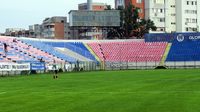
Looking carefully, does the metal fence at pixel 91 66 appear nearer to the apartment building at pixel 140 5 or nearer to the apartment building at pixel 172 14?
→ the apartment building at pixel 172 14

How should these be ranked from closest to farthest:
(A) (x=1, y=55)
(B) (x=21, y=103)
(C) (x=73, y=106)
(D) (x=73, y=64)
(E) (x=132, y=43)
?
(C) (x=73, y=106), (B) (x=21, y=103), (A) (x=1, y=55), (D) (x=73, y=64), (E) (x=132, y=43)

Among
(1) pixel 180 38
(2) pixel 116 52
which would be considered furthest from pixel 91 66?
(1) pixel 180 38

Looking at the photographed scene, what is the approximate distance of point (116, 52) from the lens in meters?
121

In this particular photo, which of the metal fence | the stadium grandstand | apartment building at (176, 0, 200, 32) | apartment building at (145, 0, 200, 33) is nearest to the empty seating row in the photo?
the stadium grandstand

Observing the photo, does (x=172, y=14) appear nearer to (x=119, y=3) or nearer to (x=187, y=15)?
(x=187, y=15)

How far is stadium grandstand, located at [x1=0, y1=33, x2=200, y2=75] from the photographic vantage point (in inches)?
4094

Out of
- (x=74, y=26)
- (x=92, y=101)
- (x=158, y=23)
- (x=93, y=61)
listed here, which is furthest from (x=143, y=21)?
(x=92, y=101)

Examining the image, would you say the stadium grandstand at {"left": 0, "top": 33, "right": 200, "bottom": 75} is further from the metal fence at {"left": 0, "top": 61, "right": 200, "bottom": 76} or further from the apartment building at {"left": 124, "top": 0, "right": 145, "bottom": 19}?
the apartment building at {"left": 124, "top": 0, "right": 145, "bottom": 19}

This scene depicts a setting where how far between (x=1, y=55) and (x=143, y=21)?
6363 cm

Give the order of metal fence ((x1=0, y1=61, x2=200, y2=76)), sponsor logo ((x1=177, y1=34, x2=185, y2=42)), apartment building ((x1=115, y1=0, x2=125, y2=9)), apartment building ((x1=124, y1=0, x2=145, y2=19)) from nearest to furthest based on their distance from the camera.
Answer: metal fence ((x1=0, y1=61, x2=200, y2=76)) → sponsor logo ((x1=177, y1=34, x2=185, y2=42)) → apartment building ((x1=124, y1=0, x2=145, y2=19)) → apartment building ((x1=115, y1=0, x2=125, y2=9))

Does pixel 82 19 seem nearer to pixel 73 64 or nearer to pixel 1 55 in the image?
pixel 73 64

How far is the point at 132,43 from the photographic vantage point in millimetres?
123875

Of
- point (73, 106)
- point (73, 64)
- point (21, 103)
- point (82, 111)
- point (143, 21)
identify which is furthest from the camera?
point (143, 21)

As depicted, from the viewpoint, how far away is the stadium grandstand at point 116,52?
104 metres
